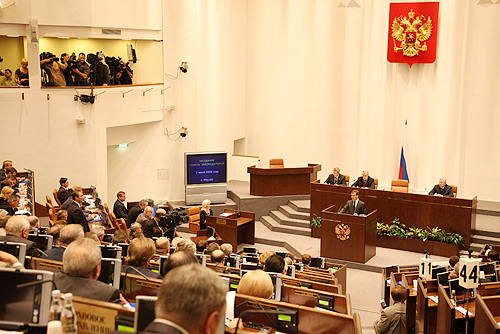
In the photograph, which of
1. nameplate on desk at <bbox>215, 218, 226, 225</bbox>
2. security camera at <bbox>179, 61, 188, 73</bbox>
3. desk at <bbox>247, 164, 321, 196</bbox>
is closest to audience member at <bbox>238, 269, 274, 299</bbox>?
nameplate on desk at <bbox>215, 218, 226, 225</bbox>

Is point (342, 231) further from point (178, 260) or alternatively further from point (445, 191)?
point (178, 260)

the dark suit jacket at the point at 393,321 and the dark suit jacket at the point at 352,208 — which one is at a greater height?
the dark suit jacket at the point at 352,208

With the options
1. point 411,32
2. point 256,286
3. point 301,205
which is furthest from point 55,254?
point 411,32

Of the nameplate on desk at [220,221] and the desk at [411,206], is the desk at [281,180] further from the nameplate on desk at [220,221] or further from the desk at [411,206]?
the nameplate on desk at [220,221]

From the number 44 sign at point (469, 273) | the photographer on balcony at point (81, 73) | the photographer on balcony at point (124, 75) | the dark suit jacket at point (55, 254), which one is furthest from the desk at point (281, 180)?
the dark suit jacket at point (55, 254)

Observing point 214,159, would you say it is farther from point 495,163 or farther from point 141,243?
point 141,243

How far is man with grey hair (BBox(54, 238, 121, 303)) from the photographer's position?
324 cm

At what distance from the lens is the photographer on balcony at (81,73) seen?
13102 millimetres

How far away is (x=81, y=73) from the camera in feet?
43.0

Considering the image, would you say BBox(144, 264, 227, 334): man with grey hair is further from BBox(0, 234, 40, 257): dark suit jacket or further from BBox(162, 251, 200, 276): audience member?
BBox(0, 234, 40, 257): dark suit jacket

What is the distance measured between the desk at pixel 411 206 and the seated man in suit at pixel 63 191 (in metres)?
5.38

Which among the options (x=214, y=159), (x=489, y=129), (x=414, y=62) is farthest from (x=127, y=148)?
(x=489, y=129)

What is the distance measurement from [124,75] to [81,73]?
1.66 metres

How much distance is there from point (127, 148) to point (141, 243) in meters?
11.4
